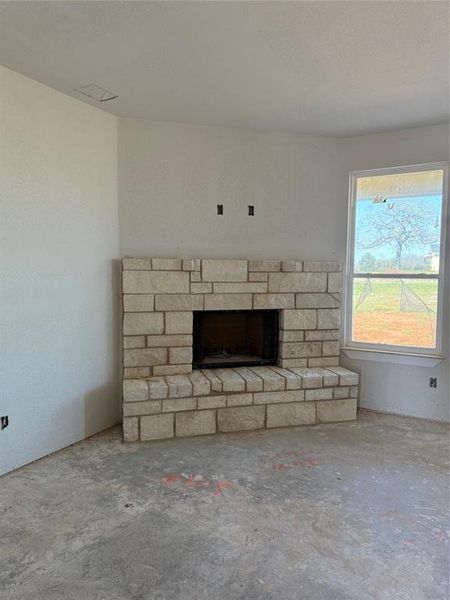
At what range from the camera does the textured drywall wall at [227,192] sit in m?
3.42

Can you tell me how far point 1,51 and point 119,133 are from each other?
1.13 metres

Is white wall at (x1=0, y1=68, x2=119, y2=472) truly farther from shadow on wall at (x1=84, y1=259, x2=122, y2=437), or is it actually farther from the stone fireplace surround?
the stone fireplace surround

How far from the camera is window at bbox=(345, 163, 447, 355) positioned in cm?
355

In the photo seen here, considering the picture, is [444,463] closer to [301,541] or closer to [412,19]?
[301,541]

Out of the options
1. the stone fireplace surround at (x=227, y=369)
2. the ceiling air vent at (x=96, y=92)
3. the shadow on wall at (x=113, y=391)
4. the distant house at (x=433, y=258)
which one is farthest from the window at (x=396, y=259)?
the ceiling air vent at (x=96, y=92)

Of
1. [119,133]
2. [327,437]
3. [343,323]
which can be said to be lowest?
[327,437]

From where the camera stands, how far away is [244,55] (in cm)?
228

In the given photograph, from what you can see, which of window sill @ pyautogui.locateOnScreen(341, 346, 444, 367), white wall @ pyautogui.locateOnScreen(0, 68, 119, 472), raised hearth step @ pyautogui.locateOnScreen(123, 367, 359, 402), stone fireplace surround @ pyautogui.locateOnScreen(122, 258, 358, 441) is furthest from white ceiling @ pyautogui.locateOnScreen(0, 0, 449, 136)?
raised hearth step @ pyautogui.locateOnScreen(123, 367, 359, 402)

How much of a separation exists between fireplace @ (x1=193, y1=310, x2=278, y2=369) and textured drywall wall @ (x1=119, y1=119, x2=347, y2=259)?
600 millimetres

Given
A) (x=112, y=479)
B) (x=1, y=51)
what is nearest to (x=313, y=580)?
(x=112, y=479)

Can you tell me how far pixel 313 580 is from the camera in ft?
5.60

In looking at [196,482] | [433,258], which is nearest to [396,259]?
[433,258]

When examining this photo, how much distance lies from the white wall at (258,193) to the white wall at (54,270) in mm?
283

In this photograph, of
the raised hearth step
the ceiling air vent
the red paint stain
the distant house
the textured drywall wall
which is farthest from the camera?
the distant house
